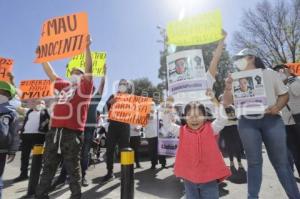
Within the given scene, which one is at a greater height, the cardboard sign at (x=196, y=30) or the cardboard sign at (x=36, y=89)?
the cardboard sign at (x=196, y=30)

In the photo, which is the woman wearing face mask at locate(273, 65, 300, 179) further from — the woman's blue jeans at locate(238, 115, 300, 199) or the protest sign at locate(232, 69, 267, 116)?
the woman's blue jeans at locate(238, 115, 300, 199)

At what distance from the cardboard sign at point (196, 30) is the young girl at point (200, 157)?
1.78 metres

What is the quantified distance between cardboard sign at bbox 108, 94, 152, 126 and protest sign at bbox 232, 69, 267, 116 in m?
3.15

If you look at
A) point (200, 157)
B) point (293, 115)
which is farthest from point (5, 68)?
point (293, 115)

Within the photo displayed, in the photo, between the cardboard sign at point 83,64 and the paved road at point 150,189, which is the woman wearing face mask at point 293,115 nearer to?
the paved road at point 150,189

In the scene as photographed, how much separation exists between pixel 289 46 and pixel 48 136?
1315 inches

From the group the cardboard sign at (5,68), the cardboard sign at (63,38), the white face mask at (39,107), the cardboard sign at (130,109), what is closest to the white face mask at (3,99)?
the cardboard sign at (63,38)

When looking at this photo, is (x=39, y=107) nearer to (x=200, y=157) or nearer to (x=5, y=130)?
(x=5, y=130)

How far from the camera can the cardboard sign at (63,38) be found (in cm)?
548

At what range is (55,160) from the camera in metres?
4.68

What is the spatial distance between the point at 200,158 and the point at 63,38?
3.23 m

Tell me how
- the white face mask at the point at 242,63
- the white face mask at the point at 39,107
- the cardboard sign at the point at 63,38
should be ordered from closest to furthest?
the white face mask at the point at 242,63 → the cardboard sign at the point at 63,38 → the white face mask at the point at 39,107

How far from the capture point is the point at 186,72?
5.31 meters

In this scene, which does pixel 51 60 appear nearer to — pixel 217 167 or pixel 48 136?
pixel 48 136
